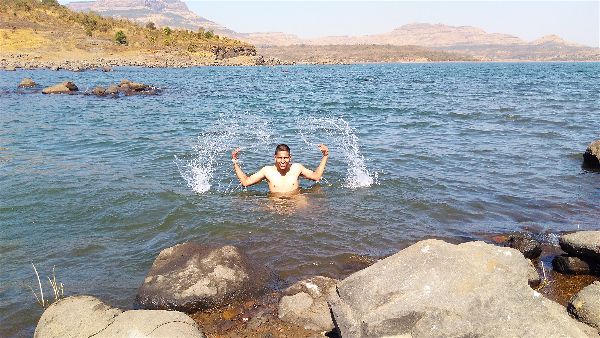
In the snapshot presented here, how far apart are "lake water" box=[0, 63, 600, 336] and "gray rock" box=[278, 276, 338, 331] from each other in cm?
61

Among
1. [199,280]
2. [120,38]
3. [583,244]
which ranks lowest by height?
[199,280]

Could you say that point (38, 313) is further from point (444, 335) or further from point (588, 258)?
point (588, 258)

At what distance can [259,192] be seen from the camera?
32.4 ft

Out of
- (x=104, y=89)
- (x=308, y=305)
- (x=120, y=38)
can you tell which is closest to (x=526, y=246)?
(x=308, y=305)

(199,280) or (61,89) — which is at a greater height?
(61,89)

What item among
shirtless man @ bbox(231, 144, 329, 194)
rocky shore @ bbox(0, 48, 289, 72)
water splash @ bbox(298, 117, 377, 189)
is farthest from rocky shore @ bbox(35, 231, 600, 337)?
rocky shore @ bbox(0, 48, 289, 72)

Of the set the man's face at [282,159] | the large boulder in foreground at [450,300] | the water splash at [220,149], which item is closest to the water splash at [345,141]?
the water splash at [220,149]

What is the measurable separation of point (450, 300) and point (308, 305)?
198 centimetres

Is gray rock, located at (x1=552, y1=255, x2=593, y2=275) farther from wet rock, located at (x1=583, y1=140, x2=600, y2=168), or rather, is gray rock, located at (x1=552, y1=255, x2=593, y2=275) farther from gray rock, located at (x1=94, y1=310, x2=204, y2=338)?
wet rock, located at (x1=583, y1=140, x2=600, y2=168)

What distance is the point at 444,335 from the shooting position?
10.9ft

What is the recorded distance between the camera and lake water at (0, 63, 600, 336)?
22.3 ft

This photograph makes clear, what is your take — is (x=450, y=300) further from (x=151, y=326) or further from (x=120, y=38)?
(x=120, y=38)

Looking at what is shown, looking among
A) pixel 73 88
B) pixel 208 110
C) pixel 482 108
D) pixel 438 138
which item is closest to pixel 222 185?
pixel 438 138

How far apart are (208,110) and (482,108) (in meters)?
14.2
